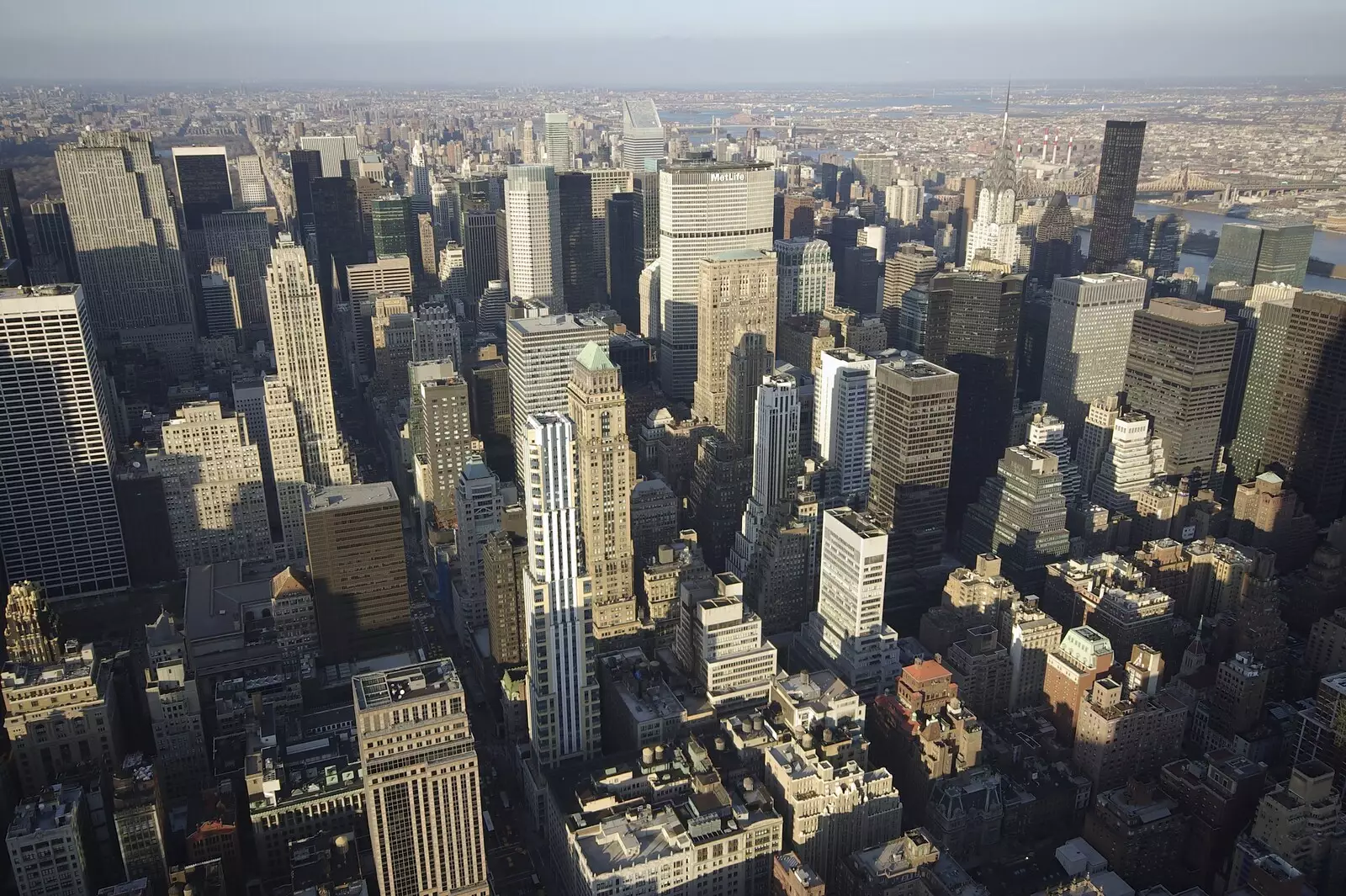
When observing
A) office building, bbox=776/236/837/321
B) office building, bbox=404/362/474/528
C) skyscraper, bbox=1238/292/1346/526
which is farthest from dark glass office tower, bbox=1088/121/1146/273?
office building, bbox=404/362/474/528

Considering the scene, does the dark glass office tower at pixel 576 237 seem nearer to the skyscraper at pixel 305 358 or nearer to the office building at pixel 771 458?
the skyscraper at pixel 305 358

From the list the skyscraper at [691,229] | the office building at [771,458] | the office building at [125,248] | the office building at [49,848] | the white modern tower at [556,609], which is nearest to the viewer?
the office building at [49,848]

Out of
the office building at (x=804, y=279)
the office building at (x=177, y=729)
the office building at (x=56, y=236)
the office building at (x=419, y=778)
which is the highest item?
the office building at (x=56, y=236)

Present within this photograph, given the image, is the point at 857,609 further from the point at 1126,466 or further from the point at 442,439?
the point at 442,439

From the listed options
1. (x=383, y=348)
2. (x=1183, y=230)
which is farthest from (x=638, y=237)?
(x=1183, y=230)

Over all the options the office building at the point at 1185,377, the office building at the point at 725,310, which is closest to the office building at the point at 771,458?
the office building at the point at 725,310

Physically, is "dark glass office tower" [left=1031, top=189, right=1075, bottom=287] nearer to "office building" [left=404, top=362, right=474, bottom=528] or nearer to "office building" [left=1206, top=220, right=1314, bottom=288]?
"office building" [left=1206, top=220, right=1314, bottom=288]
